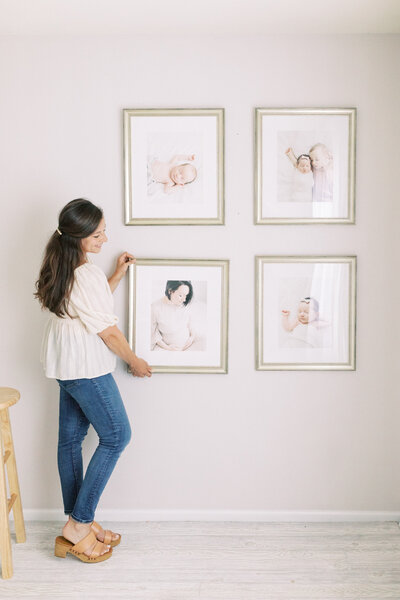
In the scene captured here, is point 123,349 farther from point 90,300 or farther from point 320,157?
point 320,157

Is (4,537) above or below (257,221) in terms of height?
below

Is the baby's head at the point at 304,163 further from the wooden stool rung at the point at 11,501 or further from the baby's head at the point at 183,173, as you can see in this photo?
the wooden stool rung at the point at 11,501

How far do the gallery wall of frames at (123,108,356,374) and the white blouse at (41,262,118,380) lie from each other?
0.32m

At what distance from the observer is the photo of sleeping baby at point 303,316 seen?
2.51 metres

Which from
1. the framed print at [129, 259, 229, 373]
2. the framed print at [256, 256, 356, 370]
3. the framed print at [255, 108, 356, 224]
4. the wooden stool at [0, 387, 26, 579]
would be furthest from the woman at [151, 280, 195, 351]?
the wooden stool at [0, 387, 26, 579]

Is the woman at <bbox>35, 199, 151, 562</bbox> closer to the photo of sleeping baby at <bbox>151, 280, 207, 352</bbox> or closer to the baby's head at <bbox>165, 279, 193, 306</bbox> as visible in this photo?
the photo of sleeping baby at <bbox>151, 280, 207, 352</bbox>

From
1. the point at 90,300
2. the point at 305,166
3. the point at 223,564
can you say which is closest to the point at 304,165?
the point at 305,166

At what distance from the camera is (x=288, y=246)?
2.51 meters

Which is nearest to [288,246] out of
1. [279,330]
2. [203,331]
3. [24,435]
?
[279,330]

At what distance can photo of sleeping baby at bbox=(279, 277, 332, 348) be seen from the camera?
2.51 meters

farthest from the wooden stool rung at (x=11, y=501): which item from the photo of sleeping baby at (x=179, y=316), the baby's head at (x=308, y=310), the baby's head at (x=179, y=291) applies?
the baby's head at (x=308, y=310)

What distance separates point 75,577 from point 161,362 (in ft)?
3.23

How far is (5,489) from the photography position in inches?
82.9

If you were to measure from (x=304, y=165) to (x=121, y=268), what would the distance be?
100 cm
